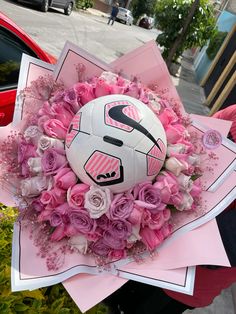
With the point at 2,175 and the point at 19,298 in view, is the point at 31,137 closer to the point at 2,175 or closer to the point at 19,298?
the point at 2,175

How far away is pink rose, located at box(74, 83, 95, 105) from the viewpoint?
1.40 m

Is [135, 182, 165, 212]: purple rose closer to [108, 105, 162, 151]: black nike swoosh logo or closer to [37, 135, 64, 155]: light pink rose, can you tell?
[108, 105, 162, 151]: black nike swoosh logo

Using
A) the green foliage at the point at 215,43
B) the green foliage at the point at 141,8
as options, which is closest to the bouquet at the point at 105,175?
the green foliage at the point at 215,43

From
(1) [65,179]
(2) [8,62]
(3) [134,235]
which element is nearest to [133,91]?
(1) [65,179]

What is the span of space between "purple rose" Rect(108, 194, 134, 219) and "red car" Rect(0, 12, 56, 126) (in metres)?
1.93

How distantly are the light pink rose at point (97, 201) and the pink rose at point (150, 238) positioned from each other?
0.16 m

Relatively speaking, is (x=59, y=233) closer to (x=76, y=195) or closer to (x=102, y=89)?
(x=76, y=195)

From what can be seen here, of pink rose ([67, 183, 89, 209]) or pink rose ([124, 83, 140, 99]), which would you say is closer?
pink rose ([67, 183, 89, 209])

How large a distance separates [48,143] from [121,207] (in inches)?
13.3

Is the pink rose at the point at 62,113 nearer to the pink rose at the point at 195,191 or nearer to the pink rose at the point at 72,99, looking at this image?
the pink rose at the point at 72,99

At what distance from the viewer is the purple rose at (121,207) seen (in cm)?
119

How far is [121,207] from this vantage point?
120cm

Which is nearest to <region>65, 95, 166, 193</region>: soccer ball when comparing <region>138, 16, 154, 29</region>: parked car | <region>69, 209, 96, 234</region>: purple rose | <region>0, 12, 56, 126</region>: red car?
<region>69, 209, 96, 234</region>: purple rose

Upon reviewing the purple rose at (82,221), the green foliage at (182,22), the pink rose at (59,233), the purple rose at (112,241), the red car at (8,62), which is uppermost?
the purple rose at (82,221)
